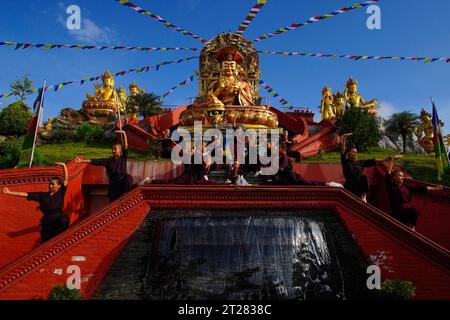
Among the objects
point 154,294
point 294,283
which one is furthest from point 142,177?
point 294,283

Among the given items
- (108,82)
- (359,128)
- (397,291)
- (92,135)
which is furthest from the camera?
(108,82)

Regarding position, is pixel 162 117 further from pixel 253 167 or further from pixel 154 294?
pixel 154 294

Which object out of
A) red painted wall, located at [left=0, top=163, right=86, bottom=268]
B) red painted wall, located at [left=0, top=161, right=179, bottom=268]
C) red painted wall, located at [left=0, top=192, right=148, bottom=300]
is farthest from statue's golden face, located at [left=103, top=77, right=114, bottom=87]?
red painted wall, located at [left=0, top=192, right=148, bottom=300]

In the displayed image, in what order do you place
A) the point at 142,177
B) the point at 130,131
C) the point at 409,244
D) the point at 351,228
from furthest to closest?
the point at 130,131, the point at 142,177, the point at 351,228, the point at 409,244

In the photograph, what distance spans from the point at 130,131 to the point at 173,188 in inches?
699

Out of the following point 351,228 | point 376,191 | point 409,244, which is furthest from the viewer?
point 376,191

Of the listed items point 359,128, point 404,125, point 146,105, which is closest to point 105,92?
point 146,105

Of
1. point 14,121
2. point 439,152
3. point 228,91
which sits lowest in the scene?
point 439,152

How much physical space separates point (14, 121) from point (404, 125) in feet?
95.8

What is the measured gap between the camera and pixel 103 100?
128 feet

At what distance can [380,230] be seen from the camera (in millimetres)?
9359

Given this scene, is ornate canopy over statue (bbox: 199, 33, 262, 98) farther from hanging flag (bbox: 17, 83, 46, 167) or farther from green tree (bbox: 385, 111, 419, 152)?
hanging flag (bbox: 17, 83, 46, 167)

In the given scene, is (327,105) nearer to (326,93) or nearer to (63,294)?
(326,93)

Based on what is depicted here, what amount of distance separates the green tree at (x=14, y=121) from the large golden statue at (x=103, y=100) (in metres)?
11.9
